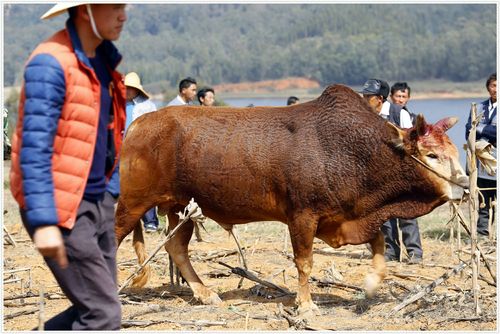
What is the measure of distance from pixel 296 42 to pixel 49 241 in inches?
4606

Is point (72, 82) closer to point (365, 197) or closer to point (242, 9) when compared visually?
point (365, 197)

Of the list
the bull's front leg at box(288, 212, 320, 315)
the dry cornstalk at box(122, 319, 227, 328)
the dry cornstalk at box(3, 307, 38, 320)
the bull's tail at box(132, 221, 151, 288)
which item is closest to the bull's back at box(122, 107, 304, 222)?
the bull's front leg at box(288, 212, 320, 315)

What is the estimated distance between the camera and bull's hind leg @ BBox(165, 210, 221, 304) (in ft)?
30.1

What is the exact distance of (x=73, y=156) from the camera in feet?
16.5

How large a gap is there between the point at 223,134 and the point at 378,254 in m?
1.75

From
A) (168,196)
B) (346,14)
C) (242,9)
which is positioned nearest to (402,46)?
(346,14)

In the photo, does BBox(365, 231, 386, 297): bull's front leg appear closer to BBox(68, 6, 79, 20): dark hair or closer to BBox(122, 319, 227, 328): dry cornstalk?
BBox(122, 319, 227, 328): dry cornstalk

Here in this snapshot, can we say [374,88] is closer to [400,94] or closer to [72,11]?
[400,94]

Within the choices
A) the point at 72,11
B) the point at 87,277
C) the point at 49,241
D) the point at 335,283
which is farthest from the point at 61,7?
the point at 335,283

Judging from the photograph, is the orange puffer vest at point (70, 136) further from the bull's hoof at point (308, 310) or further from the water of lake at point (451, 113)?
the water of lake at point (451, 113)

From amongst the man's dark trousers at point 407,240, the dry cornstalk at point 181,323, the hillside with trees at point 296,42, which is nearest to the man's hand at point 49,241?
the dry cornstalk at point 181,323

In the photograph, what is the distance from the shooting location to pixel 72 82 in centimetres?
504

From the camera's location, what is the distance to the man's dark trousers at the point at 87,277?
5078mm

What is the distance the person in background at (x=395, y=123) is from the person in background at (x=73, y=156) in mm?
5626
